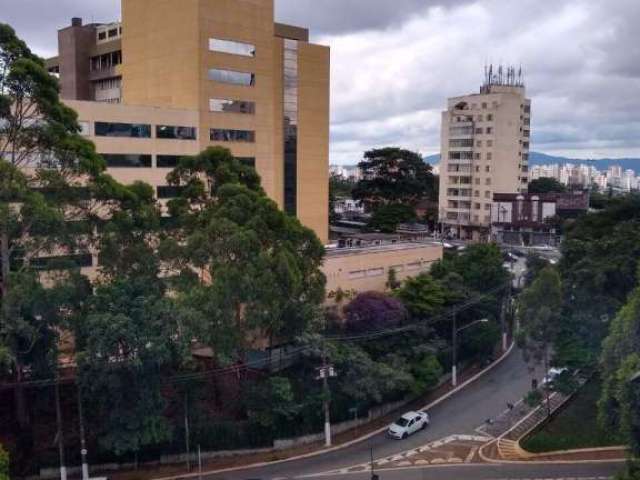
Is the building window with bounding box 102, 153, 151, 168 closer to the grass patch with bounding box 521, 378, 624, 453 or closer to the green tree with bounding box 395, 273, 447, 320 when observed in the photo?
the green tree with bounding box 395, 273, 447, 320

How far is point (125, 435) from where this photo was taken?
19.2 meters

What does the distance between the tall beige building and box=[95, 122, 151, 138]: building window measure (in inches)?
1656

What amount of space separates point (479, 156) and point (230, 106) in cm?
3735

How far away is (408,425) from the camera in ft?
79.0

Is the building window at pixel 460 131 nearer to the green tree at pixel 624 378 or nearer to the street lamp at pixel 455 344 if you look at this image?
the street lamp at pixel 455 344

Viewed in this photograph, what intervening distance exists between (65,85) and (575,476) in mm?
39416

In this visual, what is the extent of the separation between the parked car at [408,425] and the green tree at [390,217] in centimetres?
3240

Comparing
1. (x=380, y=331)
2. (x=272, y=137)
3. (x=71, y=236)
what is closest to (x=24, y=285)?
(x=71, y=236)

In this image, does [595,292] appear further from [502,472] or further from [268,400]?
[268,400]

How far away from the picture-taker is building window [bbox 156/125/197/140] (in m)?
33.1

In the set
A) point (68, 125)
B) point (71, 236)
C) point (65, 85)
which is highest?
point (65, 85)

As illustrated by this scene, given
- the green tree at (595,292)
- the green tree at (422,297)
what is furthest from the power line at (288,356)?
the green tree at (595,292)

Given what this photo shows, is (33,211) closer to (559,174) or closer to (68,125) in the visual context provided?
(68,125)

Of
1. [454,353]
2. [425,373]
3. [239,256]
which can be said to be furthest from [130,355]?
[454,353]
